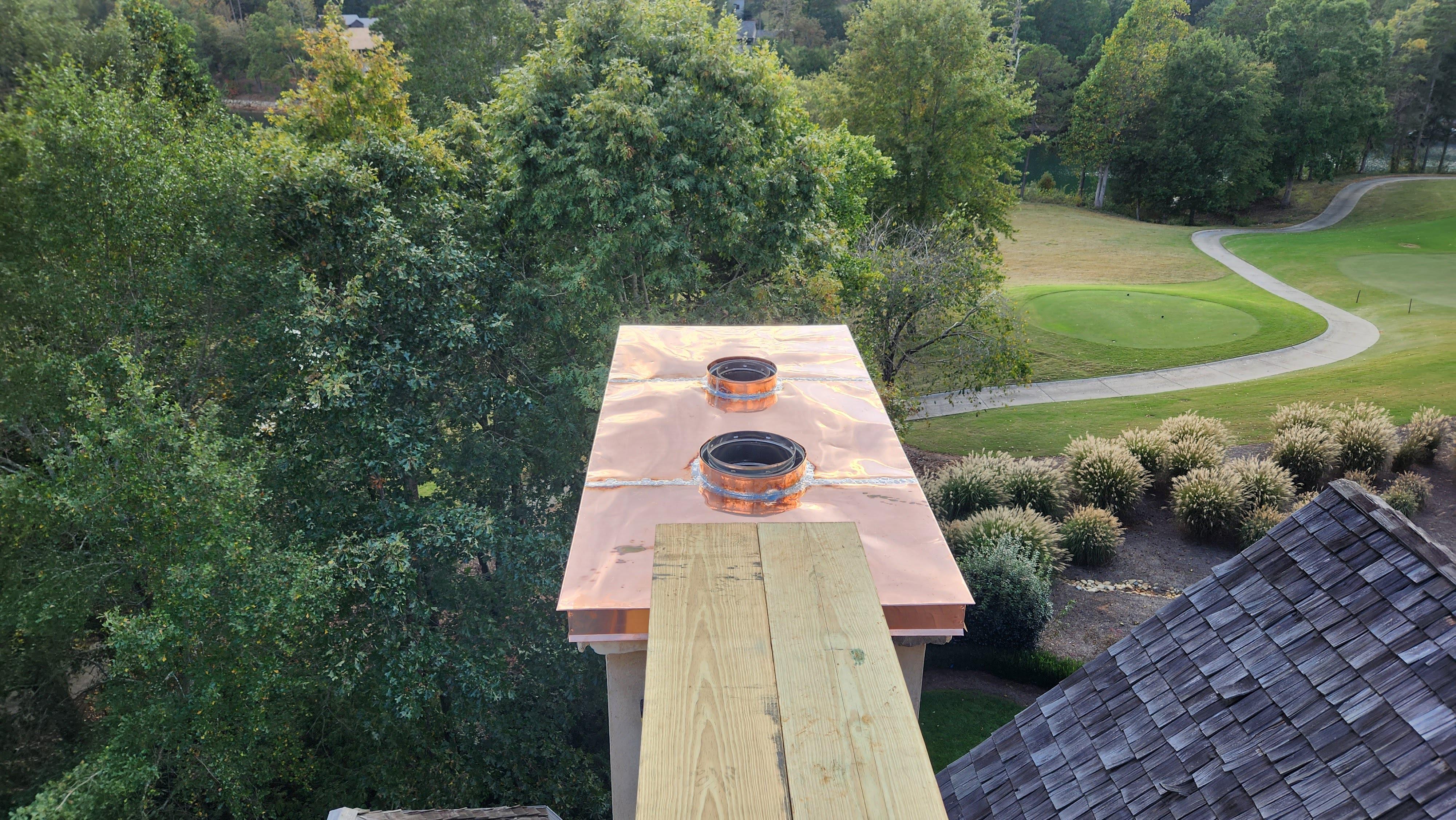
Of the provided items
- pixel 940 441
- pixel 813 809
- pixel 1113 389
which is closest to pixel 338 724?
pixel 813 809

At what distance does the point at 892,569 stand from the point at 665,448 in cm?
180

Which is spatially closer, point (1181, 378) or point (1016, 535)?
point (1016, 535)

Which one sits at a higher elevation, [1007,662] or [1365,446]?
[1365,446]

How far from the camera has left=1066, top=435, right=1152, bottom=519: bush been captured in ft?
53.5

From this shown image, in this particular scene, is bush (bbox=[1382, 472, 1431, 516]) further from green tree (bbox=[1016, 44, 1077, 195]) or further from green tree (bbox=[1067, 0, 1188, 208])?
green tree (bbox=[1016, 44, 1077, 195])

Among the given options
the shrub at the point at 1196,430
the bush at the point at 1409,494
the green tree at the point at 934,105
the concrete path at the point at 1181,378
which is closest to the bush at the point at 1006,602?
the shrub at the point at 1196,430

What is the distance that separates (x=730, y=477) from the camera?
4469 millimetres

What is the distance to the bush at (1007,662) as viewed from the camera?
491 inches

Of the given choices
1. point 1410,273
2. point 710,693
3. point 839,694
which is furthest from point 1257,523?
point 1410,273

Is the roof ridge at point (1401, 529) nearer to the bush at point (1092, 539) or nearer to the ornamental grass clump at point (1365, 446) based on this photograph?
the bush at point (1092, 539)

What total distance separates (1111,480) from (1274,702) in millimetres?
12363

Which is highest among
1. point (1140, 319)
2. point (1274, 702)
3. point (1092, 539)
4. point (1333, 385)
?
point (1274, 702)

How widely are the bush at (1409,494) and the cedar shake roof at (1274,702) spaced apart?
41.4 ft

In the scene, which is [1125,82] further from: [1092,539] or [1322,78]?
[1092,539]
